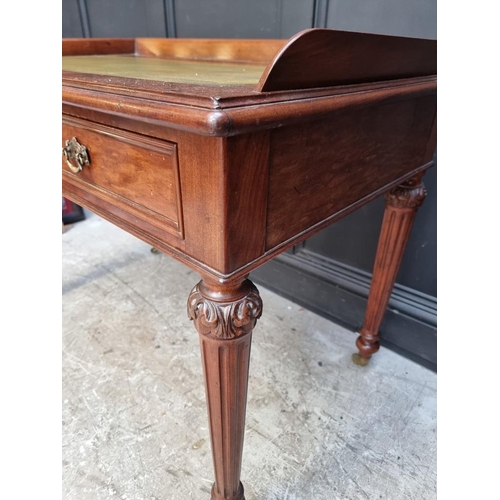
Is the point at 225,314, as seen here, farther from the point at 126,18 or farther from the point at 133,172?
the point at 126,18

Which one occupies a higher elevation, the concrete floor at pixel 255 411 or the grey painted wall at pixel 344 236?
the grey painted wall at pixel 344 236

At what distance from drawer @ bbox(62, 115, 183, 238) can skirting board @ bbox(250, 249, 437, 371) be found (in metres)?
0.84

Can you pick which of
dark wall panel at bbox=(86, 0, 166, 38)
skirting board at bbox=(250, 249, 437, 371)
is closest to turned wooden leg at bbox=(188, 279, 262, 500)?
skirting board at bbox=(250, 249, 437, 371)

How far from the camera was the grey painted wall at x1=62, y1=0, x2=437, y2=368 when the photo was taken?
0.97 m

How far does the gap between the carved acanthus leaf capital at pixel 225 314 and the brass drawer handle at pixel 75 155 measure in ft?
0.89

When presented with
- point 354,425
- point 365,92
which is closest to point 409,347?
point 354,425

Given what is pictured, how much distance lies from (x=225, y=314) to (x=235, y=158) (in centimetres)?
19

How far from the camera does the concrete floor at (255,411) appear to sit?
0.83 m

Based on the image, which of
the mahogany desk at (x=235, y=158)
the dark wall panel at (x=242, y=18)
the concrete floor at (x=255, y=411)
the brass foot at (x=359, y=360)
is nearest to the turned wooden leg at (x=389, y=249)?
the brass foot at (x=359, y=360)

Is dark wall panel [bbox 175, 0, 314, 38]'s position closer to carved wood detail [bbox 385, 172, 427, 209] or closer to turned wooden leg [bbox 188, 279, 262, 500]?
carved wood detail [bbox 385, 172, 427, 209]

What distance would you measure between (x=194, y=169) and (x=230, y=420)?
362 millimetres

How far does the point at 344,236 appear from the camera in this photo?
123cm

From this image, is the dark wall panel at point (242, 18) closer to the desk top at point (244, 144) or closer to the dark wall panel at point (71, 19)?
the desk top at point (244, 144)

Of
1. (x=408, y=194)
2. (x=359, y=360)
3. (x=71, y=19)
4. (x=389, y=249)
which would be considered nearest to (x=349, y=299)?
(x=359, y=360)
